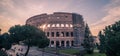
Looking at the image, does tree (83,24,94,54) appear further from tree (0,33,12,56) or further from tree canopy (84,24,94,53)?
tree (0,33,12,56)

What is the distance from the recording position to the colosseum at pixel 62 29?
78.4 metres

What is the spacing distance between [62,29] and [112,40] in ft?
171

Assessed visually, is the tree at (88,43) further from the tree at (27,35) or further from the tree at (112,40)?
the tree at (112,40)

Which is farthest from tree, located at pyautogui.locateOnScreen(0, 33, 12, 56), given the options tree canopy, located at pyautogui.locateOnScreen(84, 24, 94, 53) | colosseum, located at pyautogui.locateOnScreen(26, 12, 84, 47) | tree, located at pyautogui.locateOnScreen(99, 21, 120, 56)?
colosseum, located at pyautogui.locateOnScreen(26, 12, 84, 47)

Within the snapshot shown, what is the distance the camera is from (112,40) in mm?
27250

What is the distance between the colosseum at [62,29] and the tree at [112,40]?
48081 mm

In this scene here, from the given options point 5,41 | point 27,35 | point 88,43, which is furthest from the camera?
point 88,43

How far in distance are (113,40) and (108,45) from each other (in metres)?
1.19

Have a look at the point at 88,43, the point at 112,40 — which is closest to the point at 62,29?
the point at 88,43

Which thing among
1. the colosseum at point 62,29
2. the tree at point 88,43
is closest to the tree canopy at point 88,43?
the tree at point 88,43

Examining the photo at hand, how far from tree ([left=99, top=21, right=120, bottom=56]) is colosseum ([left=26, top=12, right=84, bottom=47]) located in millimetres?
48081

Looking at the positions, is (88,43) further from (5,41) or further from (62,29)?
(62,29)

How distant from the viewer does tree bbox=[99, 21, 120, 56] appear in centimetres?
2700

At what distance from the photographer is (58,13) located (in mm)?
78812
